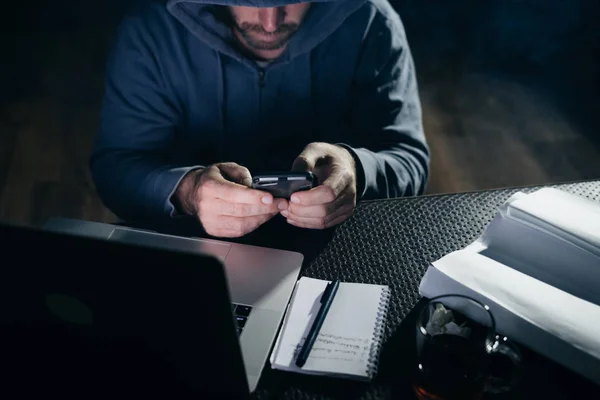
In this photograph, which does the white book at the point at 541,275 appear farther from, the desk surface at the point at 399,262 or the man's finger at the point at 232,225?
the man's finger at the point at 232,225

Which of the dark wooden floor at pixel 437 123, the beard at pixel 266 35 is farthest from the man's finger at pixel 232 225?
the dark wooden floor at pixel 437 123

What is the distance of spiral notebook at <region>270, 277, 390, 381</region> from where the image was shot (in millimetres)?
689

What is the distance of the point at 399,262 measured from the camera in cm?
85

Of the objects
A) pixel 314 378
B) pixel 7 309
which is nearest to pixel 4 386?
pixel 7 309

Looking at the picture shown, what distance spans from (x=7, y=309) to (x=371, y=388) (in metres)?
0.39

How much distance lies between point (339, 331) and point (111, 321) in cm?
30

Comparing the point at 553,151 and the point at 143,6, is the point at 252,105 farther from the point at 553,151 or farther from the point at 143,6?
the point at 553,151

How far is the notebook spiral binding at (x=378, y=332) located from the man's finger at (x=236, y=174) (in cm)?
29

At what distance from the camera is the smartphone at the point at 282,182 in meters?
0.88

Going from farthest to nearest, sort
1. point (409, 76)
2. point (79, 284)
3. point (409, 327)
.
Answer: point (409, 76)
point (409, 327)
point (79, 284)

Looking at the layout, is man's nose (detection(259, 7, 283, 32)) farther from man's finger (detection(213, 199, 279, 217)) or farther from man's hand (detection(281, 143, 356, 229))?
man's finger (detection(213, 199, 279, 217))

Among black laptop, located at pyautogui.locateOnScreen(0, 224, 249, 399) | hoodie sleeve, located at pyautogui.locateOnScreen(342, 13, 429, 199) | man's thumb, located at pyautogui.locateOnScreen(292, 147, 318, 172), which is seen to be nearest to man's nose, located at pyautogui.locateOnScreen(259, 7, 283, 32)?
hoodie sleeve, located at pyautogui.locateOnScreen(342, 13, 429, 199)

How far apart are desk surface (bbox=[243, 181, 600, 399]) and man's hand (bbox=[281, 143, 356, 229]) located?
0.08 feet

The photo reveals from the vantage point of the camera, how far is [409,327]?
75 cm
